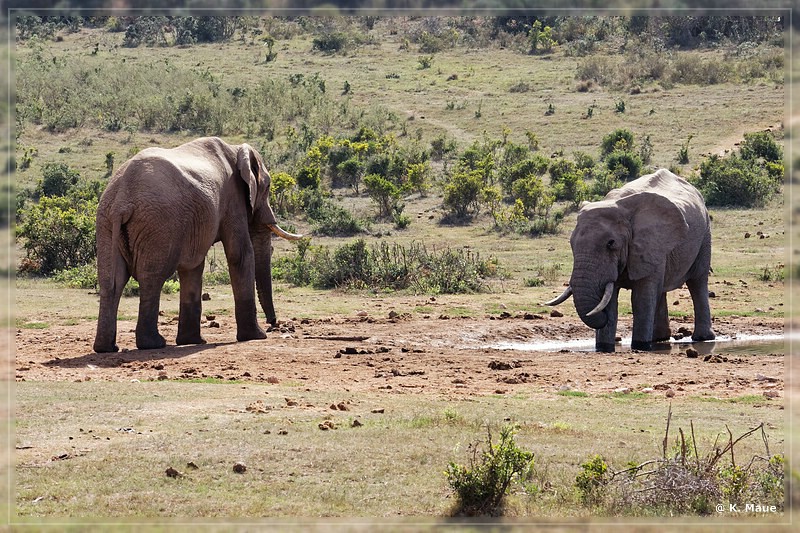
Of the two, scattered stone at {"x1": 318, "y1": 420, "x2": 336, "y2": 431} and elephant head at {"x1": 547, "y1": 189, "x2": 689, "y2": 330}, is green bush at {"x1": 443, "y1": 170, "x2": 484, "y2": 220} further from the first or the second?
scattered stone at {"x1": 318, "y1": 420, "x2": 336, "y2": 431}

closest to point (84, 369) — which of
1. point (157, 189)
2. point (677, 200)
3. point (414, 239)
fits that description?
point (157, 189)

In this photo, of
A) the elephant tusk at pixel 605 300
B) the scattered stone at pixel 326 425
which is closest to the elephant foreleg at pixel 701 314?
the elephant tusk at pixel 605 300

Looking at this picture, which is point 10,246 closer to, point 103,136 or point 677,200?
point 677,200

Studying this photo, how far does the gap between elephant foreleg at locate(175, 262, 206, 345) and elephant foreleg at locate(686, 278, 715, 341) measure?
682 cm

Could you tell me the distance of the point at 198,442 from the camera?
8.34m

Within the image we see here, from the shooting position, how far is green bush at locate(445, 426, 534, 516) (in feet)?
22.5

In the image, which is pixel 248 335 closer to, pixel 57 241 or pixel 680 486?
pixel 57 241

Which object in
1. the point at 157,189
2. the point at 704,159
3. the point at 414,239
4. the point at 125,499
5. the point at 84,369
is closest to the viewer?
the point at 125,499

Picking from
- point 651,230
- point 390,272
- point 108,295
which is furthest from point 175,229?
point 390,272

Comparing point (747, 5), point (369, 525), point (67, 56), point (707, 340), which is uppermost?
point (67, 56)

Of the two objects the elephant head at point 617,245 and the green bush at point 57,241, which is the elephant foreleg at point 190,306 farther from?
the green bush at point 57,241

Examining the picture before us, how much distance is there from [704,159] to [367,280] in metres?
14.1

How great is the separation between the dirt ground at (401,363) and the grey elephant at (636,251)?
1.86ft

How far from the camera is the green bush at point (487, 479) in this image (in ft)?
22.5
